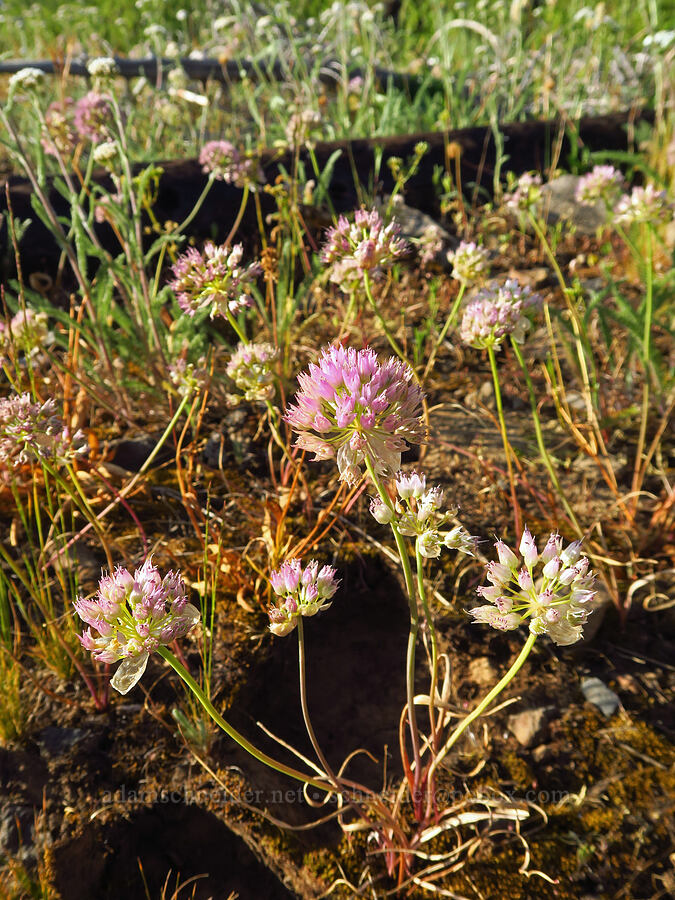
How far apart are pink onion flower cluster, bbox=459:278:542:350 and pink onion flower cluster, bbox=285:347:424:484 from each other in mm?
513

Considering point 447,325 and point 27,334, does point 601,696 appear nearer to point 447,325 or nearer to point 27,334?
point 447,325

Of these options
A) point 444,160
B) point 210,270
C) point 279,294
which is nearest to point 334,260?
point 210,270

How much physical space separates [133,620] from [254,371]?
29.0 inches

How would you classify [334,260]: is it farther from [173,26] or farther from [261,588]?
[173,26]

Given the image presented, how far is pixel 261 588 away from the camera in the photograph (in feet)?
4.88

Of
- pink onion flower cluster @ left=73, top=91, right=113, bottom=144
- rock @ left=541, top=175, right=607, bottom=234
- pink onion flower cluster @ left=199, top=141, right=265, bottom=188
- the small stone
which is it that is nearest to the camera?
the small stone

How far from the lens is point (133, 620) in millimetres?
774

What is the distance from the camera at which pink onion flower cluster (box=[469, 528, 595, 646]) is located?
2.45 ft

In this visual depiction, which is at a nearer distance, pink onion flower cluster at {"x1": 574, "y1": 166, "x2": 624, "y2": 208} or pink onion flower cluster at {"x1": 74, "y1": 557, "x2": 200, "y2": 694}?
pink onion flower cluster at {"x1": 74, "y1": 557, "x2": 200, "y2": 694}

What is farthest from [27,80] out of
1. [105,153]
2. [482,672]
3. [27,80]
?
[482,672]

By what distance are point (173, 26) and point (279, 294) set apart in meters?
6.43

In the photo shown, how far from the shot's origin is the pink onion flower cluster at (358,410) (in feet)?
2.51

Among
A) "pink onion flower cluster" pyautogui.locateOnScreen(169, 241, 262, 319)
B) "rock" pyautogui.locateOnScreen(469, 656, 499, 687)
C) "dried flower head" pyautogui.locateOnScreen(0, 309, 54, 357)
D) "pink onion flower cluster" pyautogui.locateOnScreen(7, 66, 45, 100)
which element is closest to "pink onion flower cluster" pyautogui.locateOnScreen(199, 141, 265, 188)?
"pink onion flower cluster" pyautogui.locateOnScreen(7, 66, 45, 100)

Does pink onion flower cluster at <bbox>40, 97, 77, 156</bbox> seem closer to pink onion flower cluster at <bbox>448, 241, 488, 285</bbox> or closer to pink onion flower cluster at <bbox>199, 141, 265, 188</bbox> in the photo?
pink onion flower cluster at <bbox>199, 141, 265, 188</bbox>
